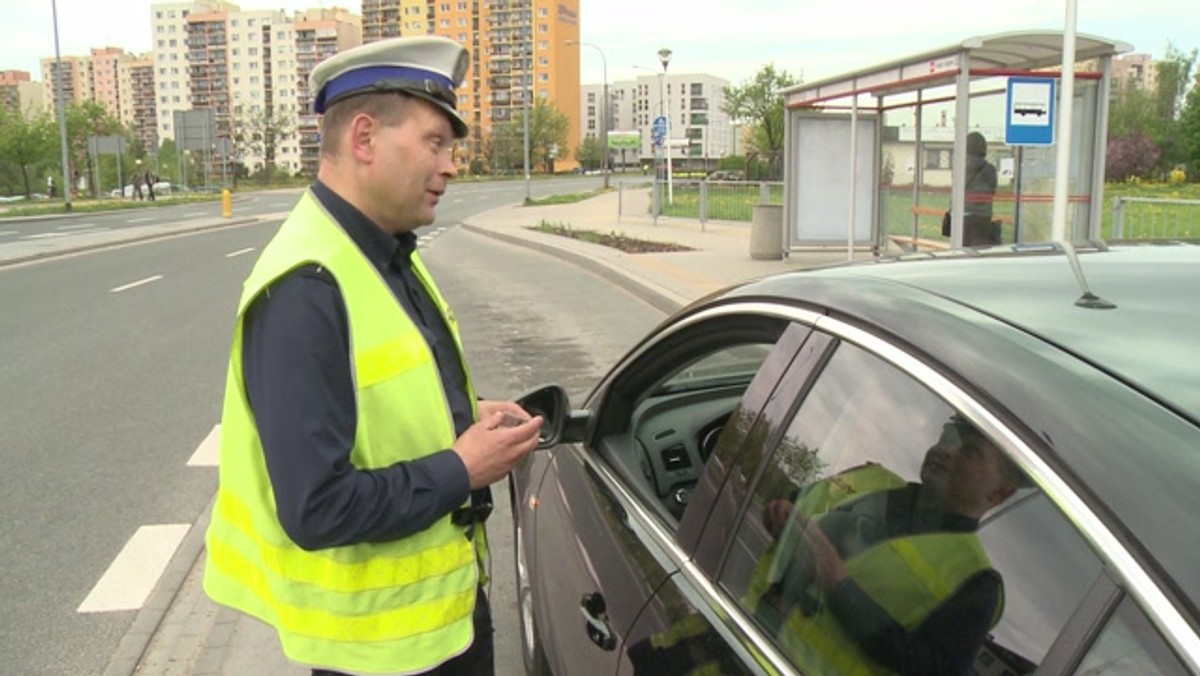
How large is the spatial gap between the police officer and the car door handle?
12.3 inches

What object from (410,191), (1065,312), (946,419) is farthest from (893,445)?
(410,191)

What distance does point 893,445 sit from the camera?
4.79 feet

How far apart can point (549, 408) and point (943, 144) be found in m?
11.4

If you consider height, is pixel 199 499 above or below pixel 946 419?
below

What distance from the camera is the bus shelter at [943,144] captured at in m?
10.4

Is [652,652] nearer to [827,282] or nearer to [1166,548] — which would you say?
[827,282]

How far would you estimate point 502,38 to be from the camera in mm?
155625

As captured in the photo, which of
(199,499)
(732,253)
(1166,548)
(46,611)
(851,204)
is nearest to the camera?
(1166,548)

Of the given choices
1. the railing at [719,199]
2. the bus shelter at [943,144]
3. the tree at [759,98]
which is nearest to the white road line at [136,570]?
the bus shelter at [943,144]

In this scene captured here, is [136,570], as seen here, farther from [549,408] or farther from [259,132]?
[259,132]

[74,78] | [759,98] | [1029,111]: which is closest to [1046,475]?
[1029,111]

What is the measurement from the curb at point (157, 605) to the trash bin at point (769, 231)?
39.4 ft

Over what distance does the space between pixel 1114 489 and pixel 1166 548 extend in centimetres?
9

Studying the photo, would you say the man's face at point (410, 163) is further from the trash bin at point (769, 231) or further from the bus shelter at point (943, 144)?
the trash bin at point (769, 231)
